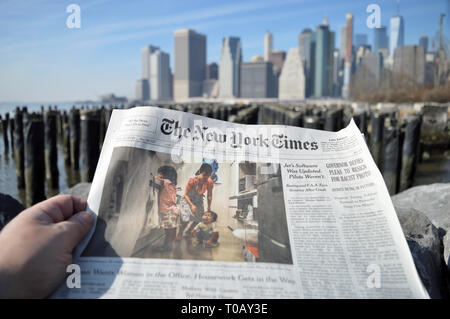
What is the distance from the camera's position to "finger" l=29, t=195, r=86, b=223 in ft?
3.64

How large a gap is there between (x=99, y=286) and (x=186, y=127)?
68 cm

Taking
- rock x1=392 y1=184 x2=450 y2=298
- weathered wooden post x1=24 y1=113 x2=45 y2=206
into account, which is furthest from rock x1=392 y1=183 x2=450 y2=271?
weathered wooden post x1=24 y1=113 x2=45 y2=206

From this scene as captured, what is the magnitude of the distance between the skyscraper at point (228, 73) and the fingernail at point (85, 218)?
125 metres

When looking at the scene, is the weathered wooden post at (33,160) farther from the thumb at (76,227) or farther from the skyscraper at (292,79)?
the skyscraper at (292,79)

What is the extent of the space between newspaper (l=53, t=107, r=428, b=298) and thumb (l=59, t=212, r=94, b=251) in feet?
0.09

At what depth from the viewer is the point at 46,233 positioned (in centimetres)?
103

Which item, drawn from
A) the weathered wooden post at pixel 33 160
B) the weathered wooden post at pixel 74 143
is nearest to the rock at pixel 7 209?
the weathered wooden post at pixel 33 160

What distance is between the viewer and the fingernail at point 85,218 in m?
1.12

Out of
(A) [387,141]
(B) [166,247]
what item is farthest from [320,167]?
(A) [387,141]

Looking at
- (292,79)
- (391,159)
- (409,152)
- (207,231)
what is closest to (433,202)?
(207,231)

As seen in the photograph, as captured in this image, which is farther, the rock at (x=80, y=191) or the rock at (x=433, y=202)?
the rock at (x=80, y=191)

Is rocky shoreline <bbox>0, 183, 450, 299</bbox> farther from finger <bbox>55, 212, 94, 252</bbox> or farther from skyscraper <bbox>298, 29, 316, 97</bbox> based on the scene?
skyscraper <bbox>298, 29, 316, 97</bbox>

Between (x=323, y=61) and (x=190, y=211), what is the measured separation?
136 meters

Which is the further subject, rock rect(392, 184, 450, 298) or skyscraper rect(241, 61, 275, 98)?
skyscraper rect(241, 61, 275, 98)
